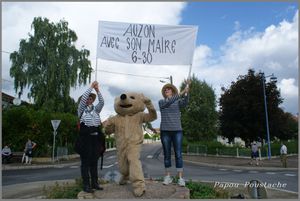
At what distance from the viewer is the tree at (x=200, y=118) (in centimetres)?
4825

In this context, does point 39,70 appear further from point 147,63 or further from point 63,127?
point 147,63

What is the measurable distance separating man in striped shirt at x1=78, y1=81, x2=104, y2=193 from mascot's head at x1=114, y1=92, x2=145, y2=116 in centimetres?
41

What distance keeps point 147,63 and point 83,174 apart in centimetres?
277

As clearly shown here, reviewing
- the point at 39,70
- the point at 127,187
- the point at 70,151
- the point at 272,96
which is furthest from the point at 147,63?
the point at 272,96

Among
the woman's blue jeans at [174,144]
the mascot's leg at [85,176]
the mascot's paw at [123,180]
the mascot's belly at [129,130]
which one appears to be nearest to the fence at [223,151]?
the woman's blue jeans at [174,144]

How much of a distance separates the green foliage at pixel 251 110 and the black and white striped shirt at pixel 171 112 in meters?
31.4

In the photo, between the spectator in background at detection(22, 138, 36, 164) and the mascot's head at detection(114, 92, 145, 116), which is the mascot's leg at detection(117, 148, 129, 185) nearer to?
the mascot's head at detection(114, 92, 145, 116)

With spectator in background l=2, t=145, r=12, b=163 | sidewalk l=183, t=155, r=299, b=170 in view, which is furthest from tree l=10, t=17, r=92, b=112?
sidewalk l=183, t=155, r=299, b=170

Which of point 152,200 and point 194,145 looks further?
point 194,145

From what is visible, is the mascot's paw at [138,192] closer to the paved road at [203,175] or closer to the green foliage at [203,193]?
the green foliage at [203,193]

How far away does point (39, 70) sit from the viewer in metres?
35.9

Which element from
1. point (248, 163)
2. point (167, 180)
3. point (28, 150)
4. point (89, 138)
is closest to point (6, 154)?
point (28, 150)

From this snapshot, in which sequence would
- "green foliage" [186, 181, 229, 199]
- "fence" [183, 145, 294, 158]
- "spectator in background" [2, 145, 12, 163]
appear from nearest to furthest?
1. "green foliage" [186, 181, 229, 199]
2. "spectator in background" [2, 145, 12, 163]
3. "fence" [183, 145, 294, 158]

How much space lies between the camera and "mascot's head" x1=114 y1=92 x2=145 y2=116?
759 centimetres
